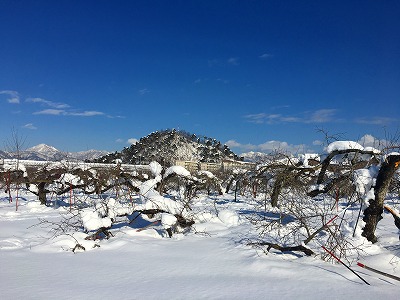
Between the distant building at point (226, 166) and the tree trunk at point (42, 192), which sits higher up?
the distant building at point (226, 166)

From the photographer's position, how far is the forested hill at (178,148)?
75.0 m

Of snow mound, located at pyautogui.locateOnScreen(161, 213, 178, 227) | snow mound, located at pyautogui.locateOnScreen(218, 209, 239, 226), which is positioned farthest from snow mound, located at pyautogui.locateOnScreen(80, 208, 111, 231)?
snow mound, located at pyautogui.locateOnScreen(218, 209, 239, 226)

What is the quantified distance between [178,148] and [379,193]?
7851 centimetres

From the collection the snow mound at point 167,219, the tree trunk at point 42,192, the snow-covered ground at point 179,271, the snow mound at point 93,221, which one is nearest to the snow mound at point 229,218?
the snow-covered ground at point 179,271

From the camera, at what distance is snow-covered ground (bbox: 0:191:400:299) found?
13.6 ft

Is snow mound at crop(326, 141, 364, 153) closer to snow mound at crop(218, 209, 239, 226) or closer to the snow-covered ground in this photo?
the snow-covered ground

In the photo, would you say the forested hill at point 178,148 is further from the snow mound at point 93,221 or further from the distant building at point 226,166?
the snow mound at point 93,221

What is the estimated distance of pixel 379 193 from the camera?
19.8ft

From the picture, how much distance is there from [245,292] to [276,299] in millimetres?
421

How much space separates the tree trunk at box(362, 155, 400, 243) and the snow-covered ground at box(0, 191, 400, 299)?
0.37 metres

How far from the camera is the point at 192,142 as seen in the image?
88812mm

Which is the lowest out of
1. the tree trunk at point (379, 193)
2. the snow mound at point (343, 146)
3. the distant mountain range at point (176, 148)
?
the tree trunk at point (379, 193)

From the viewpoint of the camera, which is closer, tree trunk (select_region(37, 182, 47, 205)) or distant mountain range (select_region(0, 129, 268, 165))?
tree trunk (select_region(37, 182, 47, 205))

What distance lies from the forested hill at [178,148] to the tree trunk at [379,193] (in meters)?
65.0
